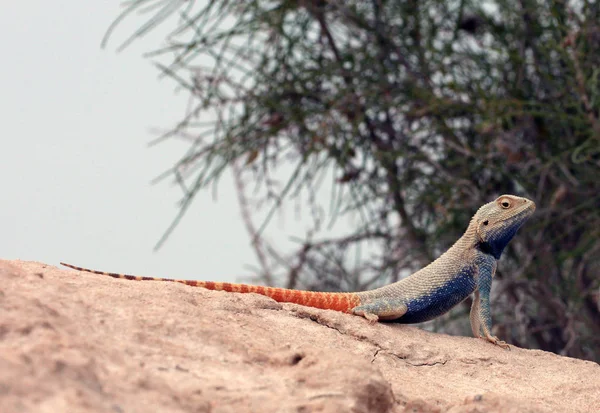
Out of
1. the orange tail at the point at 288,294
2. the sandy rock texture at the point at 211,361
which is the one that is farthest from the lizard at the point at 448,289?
the sandy rock texture at the point at 211,361

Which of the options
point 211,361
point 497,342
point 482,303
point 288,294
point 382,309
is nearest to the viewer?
point 211,361

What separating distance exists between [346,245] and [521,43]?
9.28ft

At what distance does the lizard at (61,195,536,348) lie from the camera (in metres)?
4.24

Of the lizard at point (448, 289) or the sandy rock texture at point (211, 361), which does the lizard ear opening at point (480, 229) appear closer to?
the lizard at point (448, 289)

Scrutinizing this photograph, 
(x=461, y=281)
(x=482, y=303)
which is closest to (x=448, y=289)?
(x=461, y=281)

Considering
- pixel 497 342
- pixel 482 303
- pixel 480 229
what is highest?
pixel 480 229

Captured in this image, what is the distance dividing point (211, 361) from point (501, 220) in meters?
2.54

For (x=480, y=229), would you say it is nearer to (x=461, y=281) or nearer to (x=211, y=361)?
(x=461, y=281)

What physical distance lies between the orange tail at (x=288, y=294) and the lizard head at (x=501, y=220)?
0.88 meters

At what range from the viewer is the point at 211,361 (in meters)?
2.64

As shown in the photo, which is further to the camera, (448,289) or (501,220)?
(501,220)

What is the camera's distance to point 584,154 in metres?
7.70

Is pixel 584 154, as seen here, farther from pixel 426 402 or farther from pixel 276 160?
pixel 426 402

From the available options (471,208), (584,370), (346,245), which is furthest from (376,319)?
(346,245)
